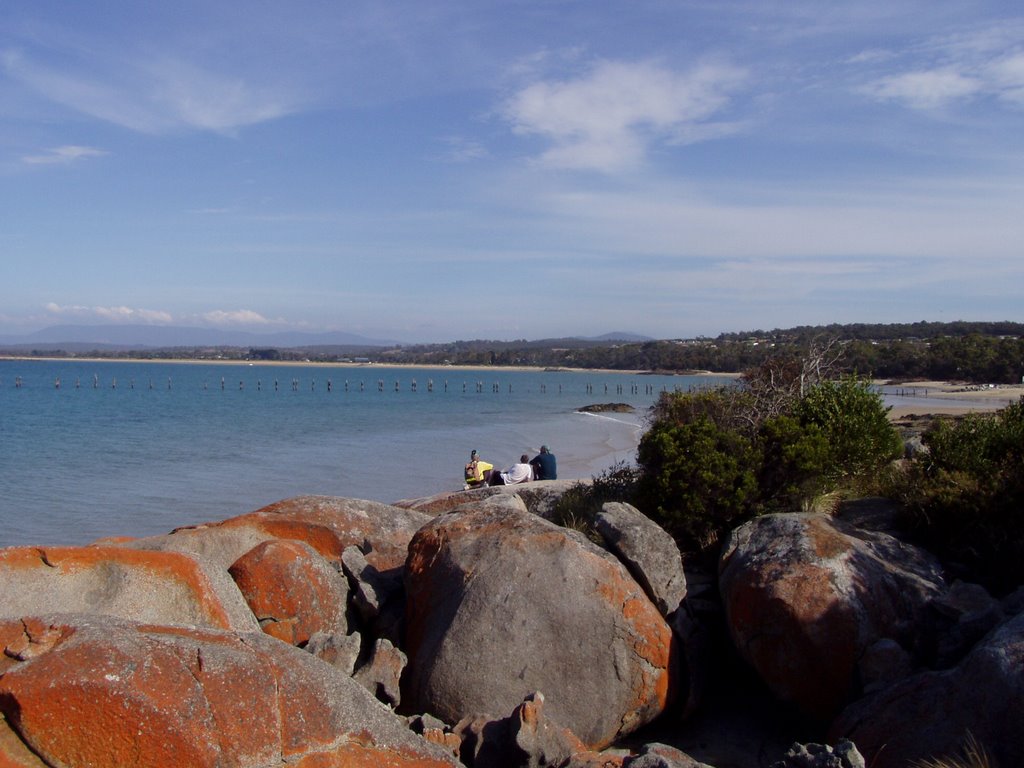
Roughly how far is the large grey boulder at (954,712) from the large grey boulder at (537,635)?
174 centimetres

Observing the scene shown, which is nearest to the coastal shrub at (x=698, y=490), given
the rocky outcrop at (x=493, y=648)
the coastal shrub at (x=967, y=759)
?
the rocky outcrop at (x=493, y=648)

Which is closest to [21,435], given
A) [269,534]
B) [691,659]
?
[269,534]

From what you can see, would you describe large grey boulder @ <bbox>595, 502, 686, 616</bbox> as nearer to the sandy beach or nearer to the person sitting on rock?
the person sitting on rock

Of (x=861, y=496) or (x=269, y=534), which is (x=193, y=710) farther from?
(x=861, y=496)

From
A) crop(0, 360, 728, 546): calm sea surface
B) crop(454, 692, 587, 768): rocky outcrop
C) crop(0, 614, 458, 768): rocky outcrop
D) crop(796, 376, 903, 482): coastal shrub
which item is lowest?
crop(0, 360, 728, 546): calm sea surface

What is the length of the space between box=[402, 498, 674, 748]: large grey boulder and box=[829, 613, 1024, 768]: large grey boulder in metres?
1.74

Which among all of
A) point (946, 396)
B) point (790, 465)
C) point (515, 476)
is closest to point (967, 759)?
point (790, 465)

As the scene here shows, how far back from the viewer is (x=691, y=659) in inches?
322

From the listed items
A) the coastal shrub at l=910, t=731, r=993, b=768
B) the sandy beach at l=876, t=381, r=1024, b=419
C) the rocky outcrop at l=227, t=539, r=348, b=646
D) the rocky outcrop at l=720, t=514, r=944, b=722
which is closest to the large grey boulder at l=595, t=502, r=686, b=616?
the rocky outcrop at l=720, t=514, r=944, b=722

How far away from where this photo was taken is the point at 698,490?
10680 mm

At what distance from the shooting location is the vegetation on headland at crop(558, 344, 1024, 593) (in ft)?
31.9

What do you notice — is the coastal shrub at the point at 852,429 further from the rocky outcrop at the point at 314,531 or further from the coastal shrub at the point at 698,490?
the rocky outcrop at the point at 314,531

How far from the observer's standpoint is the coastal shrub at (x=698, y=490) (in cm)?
1062

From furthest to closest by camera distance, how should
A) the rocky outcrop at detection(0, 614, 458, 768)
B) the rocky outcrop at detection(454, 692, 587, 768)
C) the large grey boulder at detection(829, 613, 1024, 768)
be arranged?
the rocky outcrop at detection(454, 692, 587, 768)
the large grey boulder at detection(829, 613, 1024, 768)
the rocky outcrop at detection(0, 614, 458, 768)
